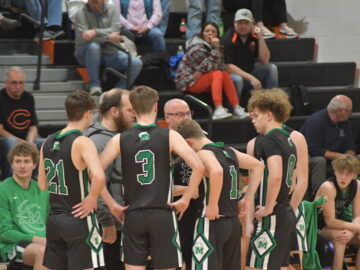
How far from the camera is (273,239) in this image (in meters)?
5.87

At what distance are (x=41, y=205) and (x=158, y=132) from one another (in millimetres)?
2023

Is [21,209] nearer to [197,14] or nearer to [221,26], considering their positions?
[197,14]

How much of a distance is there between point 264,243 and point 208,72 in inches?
141

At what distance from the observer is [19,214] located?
6.78m

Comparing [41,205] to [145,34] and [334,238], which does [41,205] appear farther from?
[145,34]

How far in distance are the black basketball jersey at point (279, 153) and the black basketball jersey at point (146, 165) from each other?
92 cm

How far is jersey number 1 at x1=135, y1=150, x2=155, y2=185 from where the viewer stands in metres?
5.20

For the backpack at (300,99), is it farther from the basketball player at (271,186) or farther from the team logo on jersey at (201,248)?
the team logo on jersey at (201,248)

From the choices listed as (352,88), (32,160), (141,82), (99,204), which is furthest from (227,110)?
(99,204)

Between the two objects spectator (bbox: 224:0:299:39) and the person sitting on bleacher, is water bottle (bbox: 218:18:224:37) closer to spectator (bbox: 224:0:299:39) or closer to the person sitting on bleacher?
spectator (bbox: 224:0:299:39)

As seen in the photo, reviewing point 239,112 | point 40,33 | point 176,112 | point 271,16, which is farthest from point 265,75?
point 176,112

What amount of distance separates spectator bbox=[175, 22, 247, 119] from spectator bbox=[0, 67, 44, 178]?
193cm

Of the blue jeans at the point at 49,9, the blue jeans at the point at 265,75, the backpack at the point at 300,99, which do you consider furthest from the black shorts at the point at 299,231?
the blue jeans at the point at 49,9

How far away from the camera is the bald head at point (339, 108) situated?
895 cm
